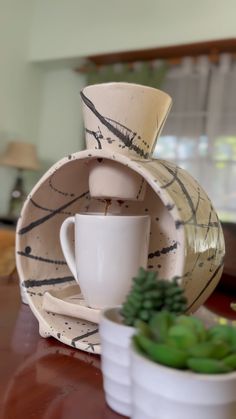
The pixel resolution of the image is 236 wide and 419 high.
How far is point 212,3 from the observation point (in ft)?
9.46

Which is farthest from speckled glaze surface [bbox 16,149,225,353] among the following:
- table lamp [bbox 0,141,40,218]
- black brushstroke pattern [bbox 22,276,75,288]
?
table lamp [bbox 0,141,40,218]

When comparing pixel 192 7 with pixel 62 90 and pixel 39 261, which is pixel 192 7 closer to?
pixel 62 90

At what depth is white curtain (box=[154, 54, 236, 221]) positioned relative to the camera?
122 inches

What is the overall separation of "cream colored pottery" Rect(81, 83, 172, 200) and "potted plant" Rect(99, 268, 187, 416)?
0.17 meters

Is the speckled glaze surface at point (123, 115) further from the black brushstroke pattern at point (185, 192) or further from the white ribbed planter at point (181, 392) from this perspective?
the white ribbed planter at point (181, 392)

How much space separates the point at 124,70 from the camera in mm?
3404

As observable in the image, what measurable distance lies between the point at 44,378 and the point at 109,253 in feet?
0.44

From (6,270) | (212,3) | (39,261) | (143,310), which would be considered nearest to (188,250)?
(143,310)

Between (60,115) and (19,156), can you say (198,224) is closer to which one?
(19,156)

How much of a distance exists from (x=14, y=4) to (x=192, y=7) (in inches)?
58.5

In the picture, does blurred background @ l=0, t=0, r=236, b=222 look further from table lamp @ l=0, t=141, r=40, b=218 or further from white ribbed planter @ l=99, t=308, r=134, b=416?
white ribbed planter @ l=99, t=308, r=134, b=416

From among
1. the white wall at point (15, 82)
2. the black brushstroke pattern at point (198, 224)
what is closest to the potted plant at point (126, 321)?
the black brushstroke pattern at point (198, 224)

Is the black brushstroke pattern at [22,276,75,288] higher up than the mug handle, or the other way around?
the mug handle

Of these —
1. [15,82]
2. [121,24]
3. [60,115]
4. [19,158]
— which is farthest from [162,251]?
[60,115]
